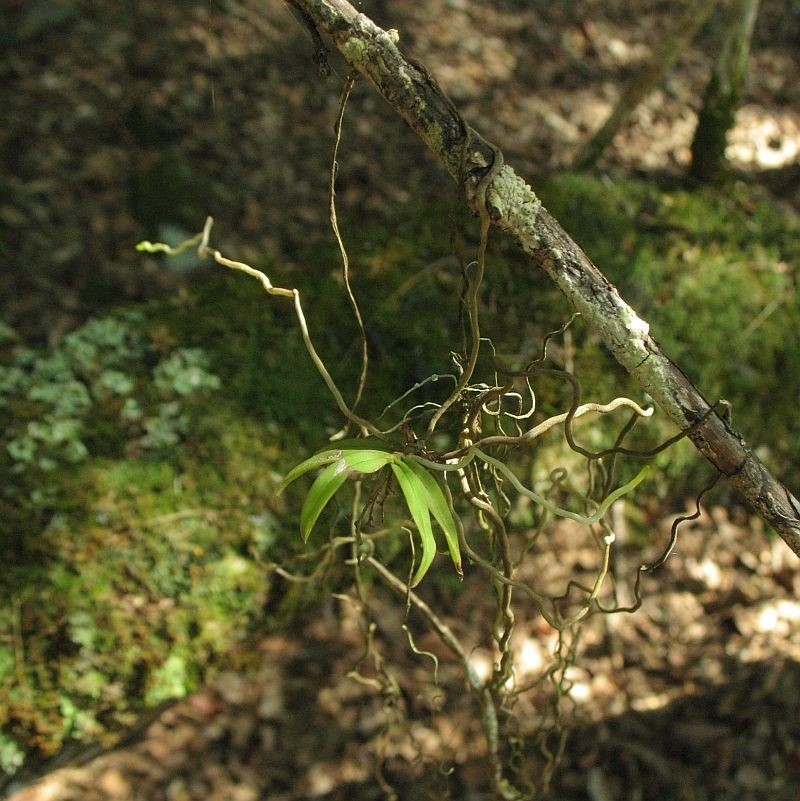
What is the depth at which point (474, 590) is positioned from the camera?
353cm

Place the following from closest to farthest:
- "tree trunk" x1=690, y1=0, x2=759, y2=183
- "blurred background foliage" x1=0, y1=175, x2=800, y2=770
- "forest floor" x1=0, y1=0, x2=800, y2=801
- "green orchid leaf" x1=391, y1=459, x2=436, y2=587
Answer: "green orchid leaf" x1=391, y1=459, x2=436, y2=587 → "blurred background foliage" x1=0, y1=175, x2=800, y2=770 → "forest floor" x1=0, y1=0, x2=800, y2=801 → "tree trunk" x1=690, y1=0, x2=759, y2=183

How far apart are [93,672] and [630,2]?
6.32 meters

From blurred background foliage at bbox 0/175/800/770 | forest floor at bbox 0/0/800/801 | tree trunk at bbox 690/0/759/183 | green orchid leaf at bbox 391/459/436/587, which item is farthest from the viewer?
tree trunk at bbox 690/0/759/183

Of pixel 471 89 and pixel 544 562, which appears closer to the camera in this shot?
pixel 544 562

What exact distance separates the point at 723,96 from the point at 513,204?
322cm

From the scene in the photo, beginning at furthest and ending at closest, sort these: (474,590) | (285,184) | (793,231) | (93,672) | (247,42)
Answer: (247,42)
(285,184)
(793,231)
(474,590)
(93,672)

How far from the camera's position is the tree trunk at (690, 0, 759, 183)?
3.68 metres

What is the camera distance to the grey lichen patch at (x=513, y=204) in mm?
1292

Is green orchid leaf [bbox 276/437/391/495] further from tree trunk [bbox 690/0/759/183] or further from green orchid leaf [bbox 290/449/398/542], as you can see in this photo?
tree trunk [bbox 690/0/759/183]

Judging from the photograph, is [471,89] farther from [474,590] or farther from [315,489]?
[315,489]

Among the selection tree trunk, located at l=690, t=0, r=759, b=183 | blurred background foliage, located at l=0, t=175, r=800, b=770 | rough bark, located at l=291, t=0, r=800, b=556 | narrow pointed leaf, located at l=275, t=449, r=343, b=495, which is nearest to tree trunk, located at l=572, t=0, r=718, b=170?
tree trunk, located at l=690, t=0, r=759, b=183

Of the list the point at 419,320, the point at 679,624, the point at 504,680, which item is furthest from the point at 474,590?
the point at 504,680

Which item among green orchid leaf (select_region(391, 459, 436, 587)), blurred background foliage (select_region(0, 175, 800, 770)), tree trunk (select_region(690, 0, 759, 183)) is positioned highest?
tree trunk (select_region(690, 0, 759, 183))

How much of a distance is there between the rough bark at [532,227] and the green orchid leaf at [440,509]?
0.42m
